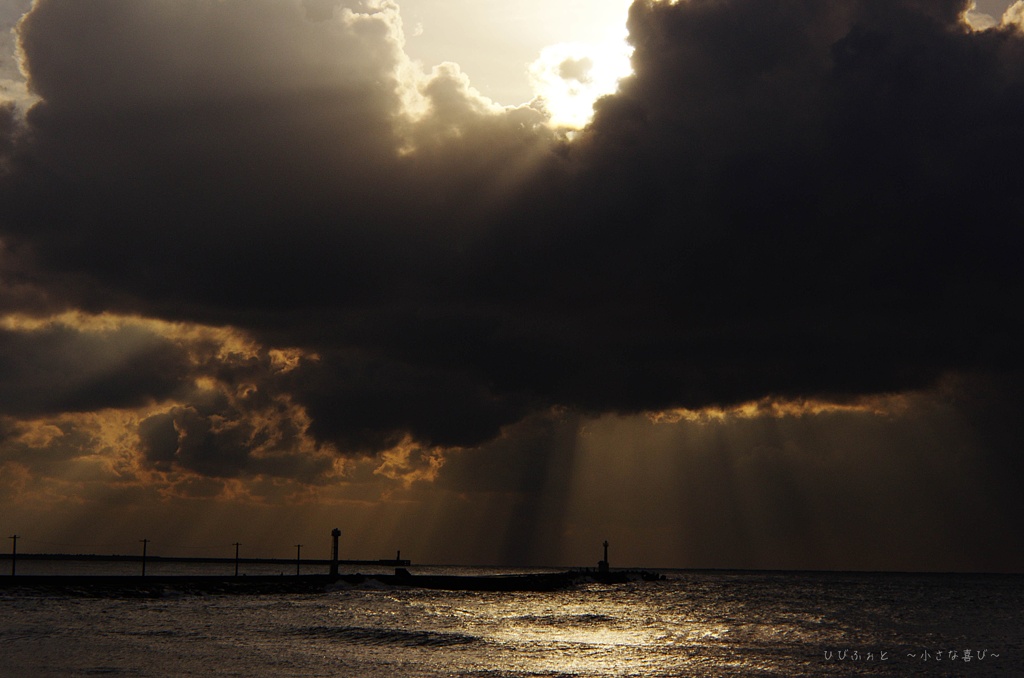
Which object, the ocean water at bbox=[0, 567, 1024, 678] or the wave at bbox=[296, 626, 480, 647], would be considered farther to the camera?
the wave at bbox=[296, 626, 480, 647]

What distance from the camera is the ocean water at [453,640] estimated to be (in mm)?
48906

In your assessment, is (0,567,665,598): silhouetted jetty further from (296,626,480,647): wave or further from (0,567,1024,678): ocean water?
(296,626,480,647): wave

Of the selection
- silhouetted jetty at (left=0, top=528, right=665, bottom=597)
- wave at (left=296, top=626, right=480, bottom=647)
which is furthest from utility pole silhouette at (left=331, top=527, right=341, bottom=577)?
wave at (left=296, top=626, right=480, bottom=647)

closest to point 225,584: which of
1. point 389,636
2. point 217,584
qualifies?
point 217,584

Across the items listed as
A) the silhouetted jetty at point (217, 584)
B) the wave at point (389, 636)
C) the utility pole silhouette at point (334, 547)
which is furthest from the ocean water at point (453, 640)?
the utility pole silhouette at point (334, 547)

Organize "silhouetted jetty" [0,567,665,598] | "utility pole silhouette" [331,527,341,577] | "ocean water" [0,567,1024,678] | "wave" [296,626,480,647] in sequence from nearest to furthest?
"ocean water" [0,567,1024,678]
"wave" [296,626,480,647]
"silhouetted jetty" [0,567,665,598]
"utility pole silhouette" [331,527,341,577]

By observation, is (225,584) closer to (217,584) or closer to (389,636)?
(217,584)

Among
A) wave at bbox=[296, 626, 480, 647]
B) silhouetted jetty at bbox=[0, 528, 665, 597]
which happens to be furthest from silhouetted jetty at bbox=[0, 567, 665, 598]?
wave at bbox=[296, 626, 480, 647]

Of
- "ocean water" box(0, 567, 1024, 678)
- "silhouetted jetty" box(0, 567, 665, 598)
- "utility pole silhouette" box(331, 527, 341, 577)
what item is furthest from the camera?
"utility pole silhouette" box(331, 527, 341, 577)

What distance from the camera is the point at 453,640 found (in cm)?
6600

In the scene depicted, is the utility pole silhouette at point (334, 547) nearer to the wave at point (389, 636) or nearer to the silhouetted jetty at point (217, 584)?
the silhouetted jetty at point (217, 584)

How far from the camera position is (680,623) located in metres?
92.8

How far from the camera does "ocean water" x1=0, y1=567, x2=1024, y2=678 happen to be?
4891 centimetres

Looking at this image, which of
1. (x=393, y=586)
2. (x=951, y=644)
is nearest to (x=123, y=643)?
(x=951, y=644)
